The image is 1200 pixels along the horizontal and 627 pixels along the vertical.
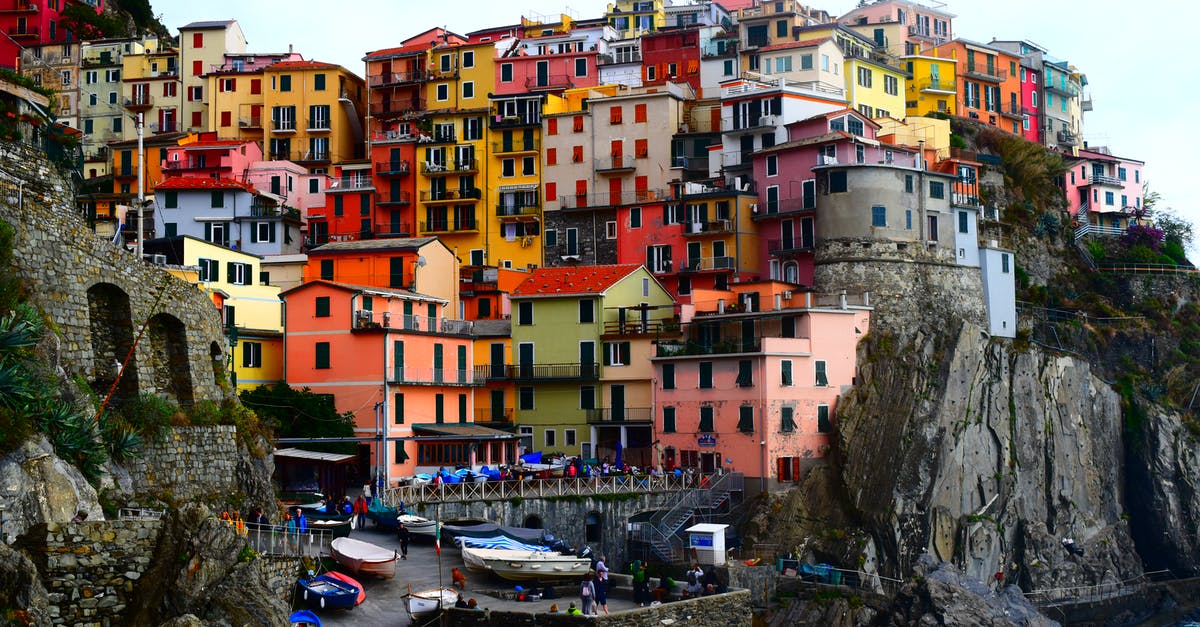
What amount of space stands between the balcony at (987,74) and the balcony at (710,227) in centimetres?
3094

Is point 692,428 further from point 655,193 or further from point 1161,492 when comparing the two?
point 1161,492

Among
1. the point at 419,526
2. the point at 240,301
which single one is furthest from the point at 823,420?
the point at 240,301

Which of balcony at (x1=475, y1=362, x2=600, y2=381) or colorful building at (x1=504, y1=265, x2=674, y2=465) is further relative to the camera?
balcony at (x1=475, y1=362, x2=600, y2=381)

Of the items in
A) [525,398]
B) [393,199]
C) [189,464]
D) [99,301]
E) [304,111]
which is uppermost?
[304,111]

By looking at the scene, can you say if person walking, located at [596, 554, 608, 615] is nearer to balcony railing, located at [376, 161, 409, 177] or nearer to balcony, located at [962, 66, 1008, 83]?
balcony railing, located at [376, 161, 409, 177]

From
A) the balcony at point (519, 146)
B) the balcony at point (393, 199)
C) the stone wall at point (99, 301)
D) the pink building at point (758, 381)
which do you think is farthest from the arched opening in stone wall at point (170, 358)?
the balcony at point (393, 199)

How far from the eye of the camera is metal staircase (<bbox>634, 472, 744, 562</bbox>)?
56031 mm

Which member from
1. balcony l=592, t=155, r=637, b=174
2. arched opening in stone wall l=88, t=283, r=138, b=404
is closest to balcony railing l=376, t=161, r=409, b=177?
balcony l=592, t=155, r=637, b=174

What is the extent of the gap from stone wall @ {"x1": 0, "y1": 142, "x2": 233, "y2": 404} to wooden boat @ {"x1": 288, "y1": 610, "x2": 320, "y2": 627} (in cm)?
707

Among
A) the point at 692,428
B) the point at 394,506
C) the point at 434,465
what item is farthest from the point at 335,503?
the point at 692,428

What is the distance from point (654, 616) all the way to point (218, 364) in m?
13.7

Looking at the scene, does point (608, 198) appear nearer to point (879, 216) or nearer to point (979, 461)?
point (879, 216)

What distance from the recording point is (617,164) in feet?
267

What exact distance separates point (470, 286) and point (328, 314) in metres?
17.2
